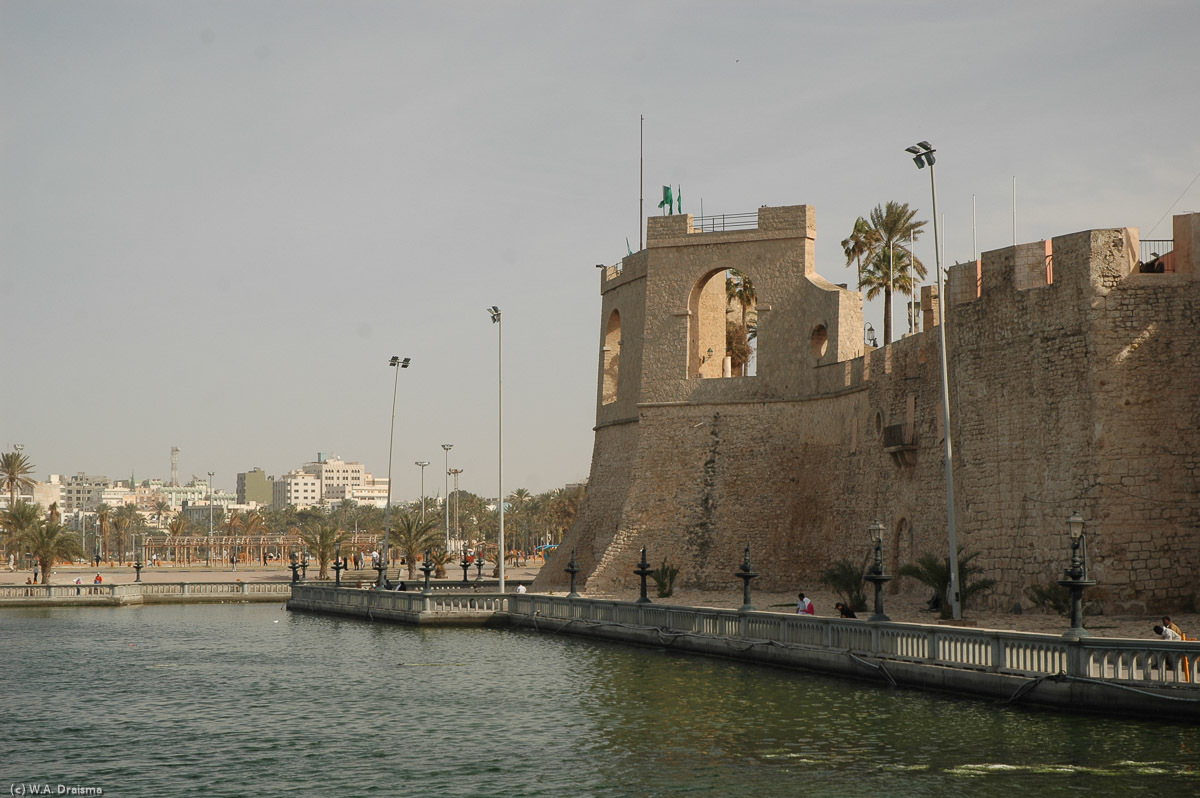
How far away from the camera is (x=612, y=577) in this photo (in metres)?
41.5

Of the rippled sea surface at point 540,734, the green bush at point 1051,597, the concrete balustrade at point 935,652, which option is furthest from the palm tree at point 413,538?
the green bush at point 1051,597

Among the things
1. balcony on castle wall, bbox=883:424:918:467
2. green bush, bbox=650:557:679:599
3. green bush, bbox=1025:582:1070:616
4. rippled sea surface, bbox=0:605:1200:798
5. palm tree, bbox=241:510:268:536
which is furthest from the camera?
palm tree, bbox=241:510:268:536

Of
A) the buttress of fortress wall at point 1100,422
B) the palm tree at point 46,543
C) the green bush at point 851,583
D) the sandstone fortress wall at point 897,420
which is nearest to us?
the buttress of fortress wall at point 1100,422

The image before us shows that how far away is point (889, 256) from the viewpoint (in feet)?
163

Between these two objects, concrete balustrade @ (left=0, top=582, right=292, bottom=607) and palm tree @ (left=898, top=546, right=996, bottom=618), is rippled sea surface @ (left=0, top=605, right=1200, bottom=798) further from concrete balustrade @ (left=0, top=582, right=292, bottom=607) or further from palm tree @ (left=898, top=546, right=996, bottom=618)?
concrete balustrade @ (left=0, top=582, right=292, bottom=607)

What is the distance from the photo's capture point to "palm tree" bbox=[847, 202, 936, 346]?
162 ft

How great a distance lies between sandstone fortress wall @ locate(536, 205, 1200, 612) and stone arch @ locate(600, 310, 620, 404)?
0.32 feet

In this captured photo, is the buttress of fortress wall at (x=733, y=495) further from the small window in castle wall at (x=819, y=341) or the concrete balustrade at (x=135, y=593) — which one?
the concrete balustrade at (x=135, y=593)

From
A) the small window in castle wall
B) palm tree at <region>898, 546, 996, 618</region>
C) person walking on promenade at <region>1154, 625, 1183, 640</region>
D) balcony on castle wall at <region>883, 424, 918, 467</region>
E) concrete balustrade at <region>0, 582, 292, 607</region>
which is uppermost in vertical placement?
the small window in castle wall

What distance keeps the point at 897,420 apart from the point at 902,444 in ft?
5.03

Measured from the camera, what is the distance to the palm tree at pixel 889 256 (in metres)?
49.4

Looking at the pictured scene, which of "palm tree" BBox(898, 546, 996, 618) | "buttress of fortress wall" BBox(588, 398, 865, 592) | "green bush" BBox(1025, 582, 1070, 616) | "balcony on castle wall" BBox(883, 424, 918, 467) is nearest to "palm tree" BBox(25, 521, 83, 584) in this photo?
"buttress of fortress wall" BBox(588, 398, 865, 592)

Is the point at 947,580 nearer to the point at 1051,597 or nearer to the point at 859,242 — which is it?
the point at 1051,597

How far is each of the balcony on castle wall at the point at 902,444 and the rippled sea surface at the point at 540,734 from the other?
987cm
